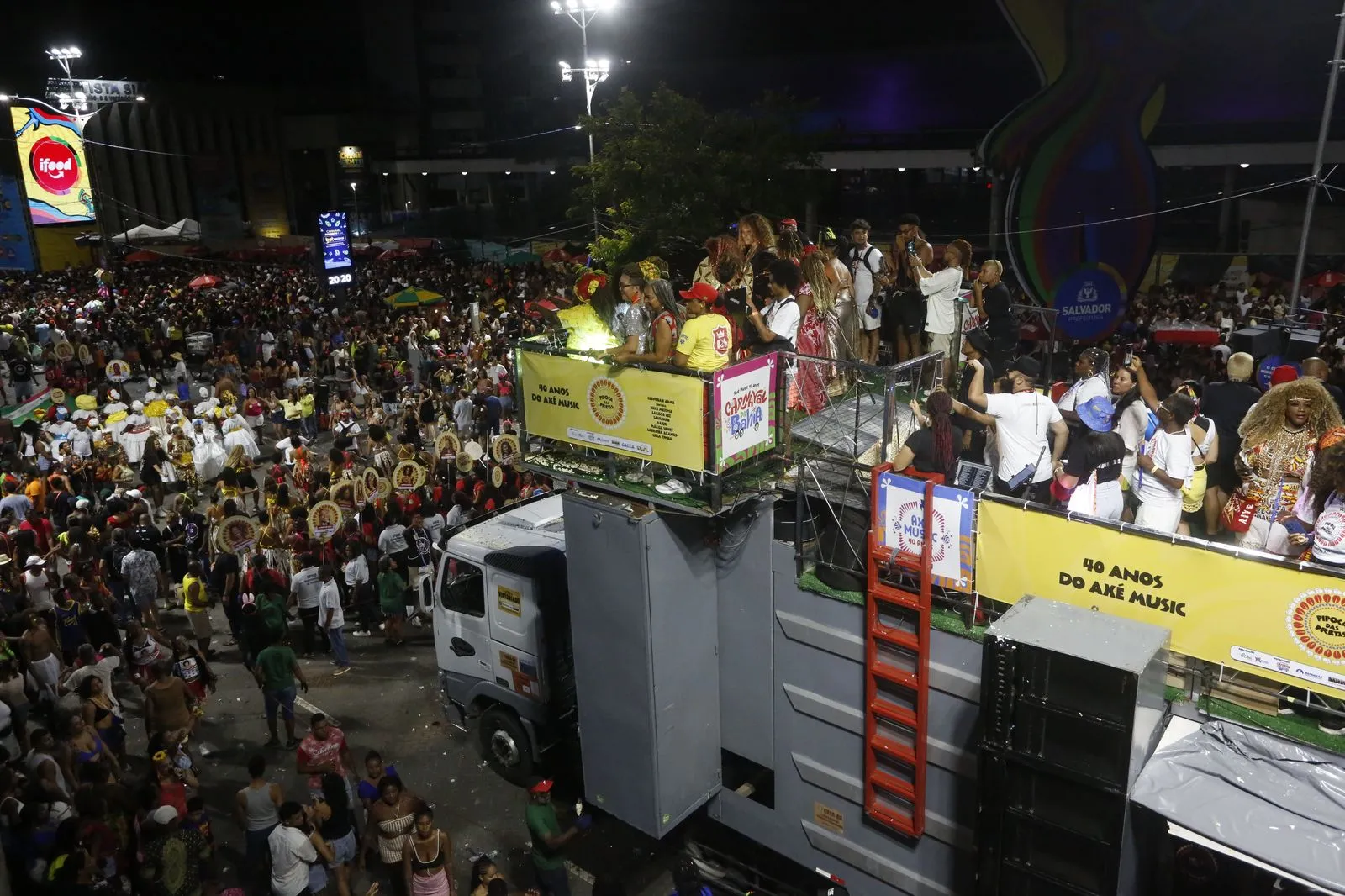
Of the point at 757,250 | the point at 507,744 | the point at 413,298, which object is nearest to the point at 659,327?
the point at 757,250

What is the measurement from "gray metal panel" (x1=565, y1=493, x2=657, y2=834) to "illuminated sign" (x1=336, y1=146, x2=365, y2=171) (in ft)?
218

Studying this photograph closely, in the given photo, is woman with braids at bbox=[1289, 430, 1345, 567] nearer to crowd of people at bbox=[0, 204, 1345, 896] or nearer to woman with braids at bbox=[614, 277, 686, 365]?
crowd of people at bbox=[0, 204, 1345, 896]

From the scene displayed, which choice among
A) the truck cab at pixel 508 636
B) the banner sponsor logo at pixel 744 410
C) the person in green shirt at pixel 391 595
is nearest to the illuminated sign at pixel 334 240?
the person in green shirt at pixel 391 595

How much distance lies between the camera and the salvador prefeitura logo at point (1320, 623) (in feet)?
17.4

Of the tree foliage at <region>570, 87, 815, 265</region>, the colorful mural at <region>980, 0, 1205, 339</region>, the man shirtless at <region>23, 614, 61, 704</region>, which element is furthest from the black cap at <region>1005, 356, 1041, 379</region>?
the tree foliage at <region>570, 87, 815, 265</region>

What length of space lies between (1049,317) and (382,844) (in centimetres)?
807

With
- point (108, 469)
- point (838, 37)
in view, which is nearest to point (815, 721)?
point (108, 469)

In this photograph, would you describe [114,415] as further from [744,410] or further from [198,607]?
[744,410]

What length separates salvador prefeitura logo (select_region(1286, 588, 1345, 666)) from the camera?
531 cm

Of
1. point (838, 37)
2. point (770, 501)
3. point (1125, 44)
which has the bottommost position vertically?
point (770, 501)

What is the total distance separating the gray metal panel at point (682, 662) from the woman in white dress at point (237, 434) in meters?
13.7

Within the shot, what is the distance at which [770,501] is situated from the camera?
7.37 meters

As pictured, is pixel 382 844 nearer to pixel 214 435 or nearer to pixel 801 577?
pixel 801 577

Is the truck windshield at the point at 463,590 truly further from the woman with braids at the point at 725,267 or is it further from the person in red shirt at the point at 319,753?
the woman with braids at the point at 725,267
